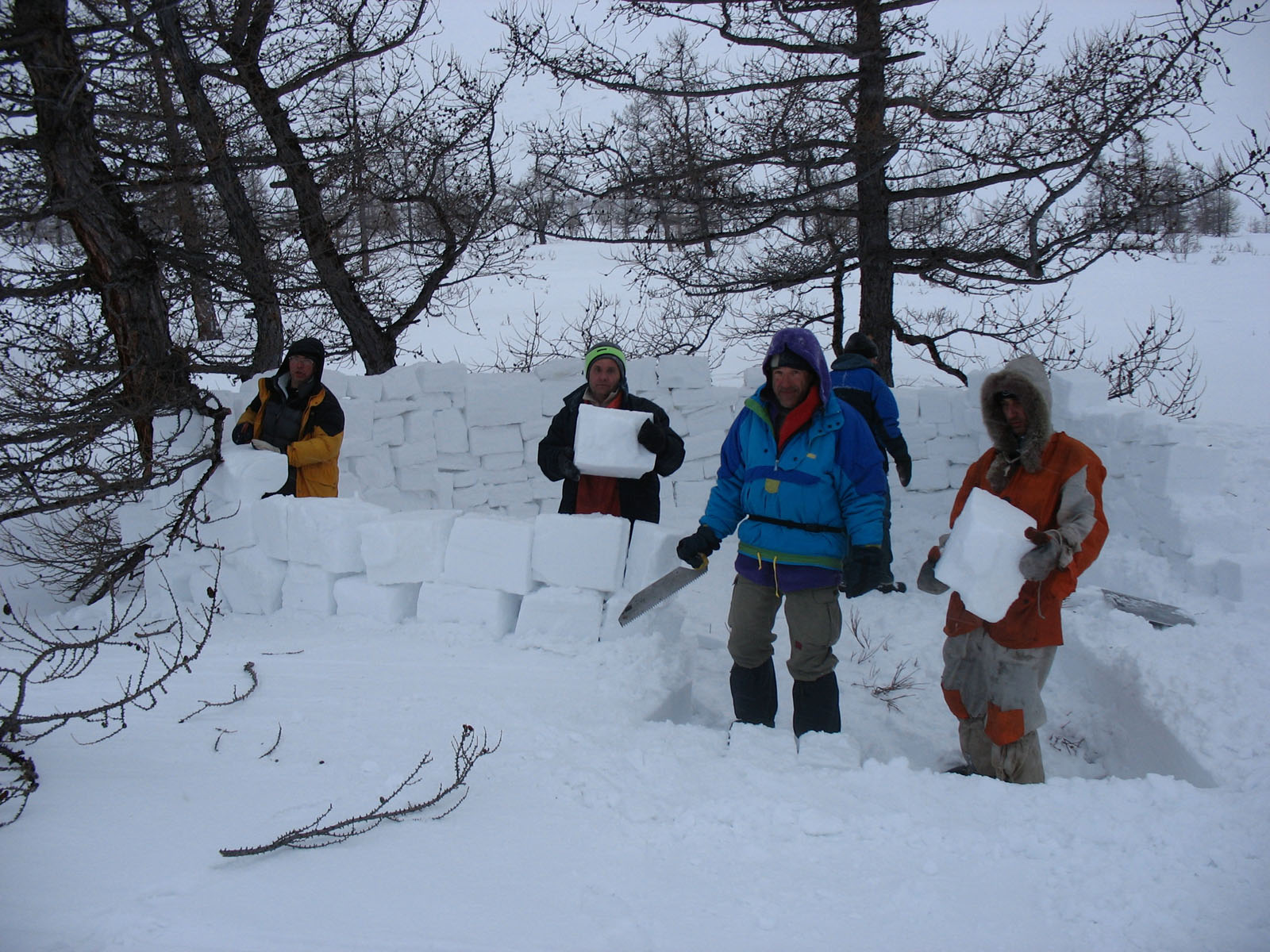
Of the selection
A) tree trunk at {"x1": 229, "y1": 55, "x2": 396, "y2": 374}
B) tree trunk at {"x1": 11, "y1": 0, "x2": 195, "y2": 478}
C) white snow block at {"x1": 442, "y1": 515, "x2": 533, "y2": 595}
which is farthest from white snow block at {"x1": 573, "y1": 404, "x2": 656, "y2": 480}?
tree trunk at {"x1": 229, "y1": 55, "x2": 396, "y2": 374}

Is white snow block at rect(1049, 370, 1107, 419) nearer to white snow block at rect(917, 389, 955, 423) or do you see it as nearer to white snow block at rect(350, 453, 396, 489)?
white snow block at rect(917, 389, 955, 423)

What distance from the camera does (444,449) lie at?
22.6ft

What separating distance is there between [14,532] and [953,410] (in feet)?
22.5

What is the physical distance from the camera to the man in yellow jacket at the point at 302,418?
4.66m

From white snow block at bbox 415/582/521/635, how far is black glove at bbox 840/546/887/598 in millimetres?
1544

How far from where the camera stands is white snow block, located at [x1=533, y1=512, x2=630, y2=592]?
3637mm

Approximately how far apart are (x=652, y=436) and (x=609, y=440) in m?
0.20

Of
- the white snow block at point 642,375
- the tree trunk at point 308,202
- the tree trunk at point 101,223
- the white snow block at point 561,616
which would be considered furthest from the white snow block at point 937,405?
the tree trunk at point 101,223

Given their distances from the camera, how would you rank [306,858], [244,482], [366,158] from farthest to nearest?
[366,158] < [244,482] < [306,858]

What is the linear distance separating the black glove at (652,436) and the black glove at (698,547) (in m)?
0.63

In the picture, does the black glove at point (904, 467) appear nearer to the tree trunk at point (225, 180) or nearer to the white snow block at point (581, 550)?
the white snow block at point (581, 550)

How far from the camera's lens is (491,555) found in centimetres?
373

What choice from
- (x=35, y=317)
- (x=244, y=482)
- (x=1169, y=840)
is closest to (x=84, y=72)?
(x=35, y=317)

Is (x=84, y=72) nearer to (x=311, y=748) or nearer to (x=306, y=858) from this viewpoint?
(x=311, y=748)
